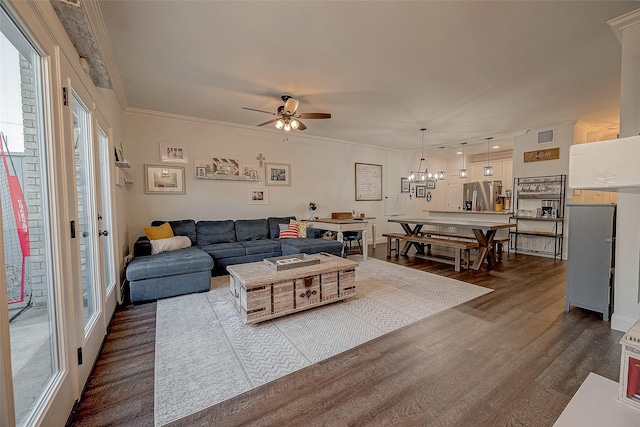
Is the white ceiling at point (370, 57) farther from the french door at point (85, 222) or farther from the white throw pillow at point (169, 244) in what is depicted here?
the white throw pillow at point (169, 244)

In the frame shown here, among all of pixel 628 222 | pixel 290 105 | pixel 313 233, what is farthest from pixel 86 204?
pixel 628 222

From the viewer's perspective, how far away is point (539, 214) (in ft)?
18.2

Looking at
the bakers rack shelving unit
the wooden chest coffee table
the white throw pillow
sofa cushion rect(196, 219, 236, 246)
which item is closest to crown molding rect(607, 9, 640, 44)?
the wooden chest coffee table

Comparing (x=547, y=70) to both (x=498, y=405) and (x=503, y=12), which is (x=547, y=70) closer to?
(x=503, y=12)

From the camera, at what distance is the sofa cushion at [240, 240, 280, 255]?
4292mm

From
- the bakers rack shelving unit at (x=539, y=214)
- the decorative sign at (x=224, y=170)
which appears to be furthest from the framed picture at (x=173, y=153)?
the bakers rack shelving unit at (x=539, y=214)

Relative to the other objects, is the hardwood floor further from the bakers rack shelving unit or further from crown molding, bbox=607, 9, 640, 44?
the bakers rack shelving unit

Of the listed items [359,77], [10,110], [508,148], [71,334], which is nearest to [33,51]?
[10,110]

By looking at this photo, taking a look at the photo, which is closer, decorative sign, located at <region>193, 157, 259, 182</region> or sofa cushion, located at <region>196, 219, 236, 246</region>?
sofa cushion, located at <region>196, 219, 236, 246</region>

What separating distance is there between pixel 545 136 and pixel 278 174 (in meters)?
5.37

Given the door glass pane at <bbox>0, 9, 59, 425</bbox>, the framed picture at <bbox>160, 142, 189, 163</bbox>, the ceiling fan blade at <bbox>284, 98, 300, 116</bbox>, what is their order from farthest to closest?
1. the framed picture at <bbox>160, 142, 189, 163</bbox>
2. the ceiling fan blade at <bbox>284, 98, 300, 116</bbox>
3. the door glass pane at <bbox>0, 9, 59, 425</bbox>

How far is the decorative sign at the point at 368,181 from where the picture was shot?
6.82 m

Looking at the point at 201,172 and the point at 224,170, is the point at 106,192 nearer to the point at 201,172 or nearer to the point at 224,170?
the point at 201,172

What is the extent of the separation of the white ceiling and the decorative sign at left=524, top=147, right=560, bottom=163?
79 cm
